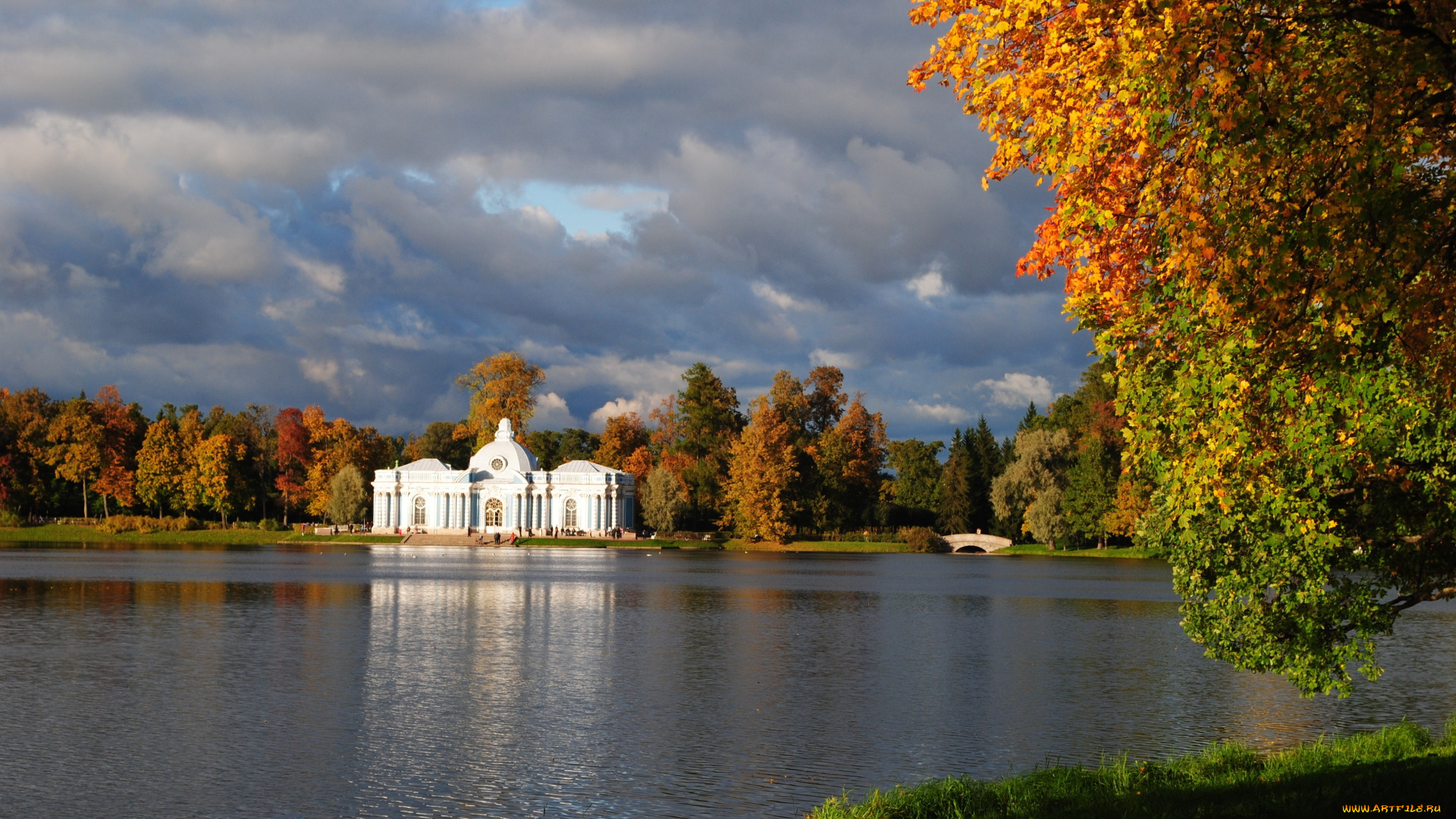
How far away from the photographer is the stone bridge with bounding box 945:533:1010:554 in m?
85.2

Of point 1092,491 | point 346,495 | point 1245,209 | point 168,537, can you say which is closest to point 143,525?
point 168,537

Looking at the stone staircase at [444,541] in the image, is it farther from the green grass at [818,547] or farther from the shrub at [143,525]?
the green grass at [818,547]

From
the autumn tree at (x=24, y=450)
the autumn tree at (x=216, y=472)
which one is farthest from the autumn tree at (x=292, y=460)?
the autumn tree at (x=24, y=450)

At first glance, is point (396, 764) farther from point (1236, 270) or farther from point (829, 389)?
point (829, 389)

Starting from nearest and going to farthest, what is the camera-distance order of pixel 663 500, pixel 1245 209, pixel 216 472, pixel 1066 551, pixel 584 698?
pixel 1245 209
pixel 584 698
pixel 1066 551
pixel 663 500
pixel 216 472

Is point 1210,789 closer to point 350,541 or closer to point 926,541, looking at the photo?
point 926,541

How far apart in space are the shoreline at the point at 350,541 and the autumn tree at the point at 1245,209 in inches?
2889

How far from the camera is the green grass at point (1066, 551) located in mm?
76875

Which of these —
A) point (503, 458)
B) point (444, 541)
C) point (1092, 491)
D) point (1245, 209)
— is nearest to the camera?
point (1245, 209)

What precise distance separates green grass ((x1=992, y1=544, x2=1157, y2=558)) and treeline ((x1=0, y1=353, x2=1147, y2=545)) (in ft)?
3.37

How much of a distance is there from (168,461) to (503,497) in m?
26.3

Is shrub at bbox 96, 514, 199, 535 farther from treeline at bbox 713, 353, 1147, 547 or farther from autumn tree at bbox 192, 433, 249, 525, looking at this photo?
treeline at bbox 713, 353, 1147, 547

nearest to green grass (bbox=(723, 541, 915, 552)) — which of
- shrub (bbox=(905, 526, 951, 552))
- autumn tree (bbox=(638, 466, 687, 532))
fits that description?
shrub (bbox=(905, 526, 951, 552))

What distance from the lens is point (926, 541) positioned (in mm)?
87938
